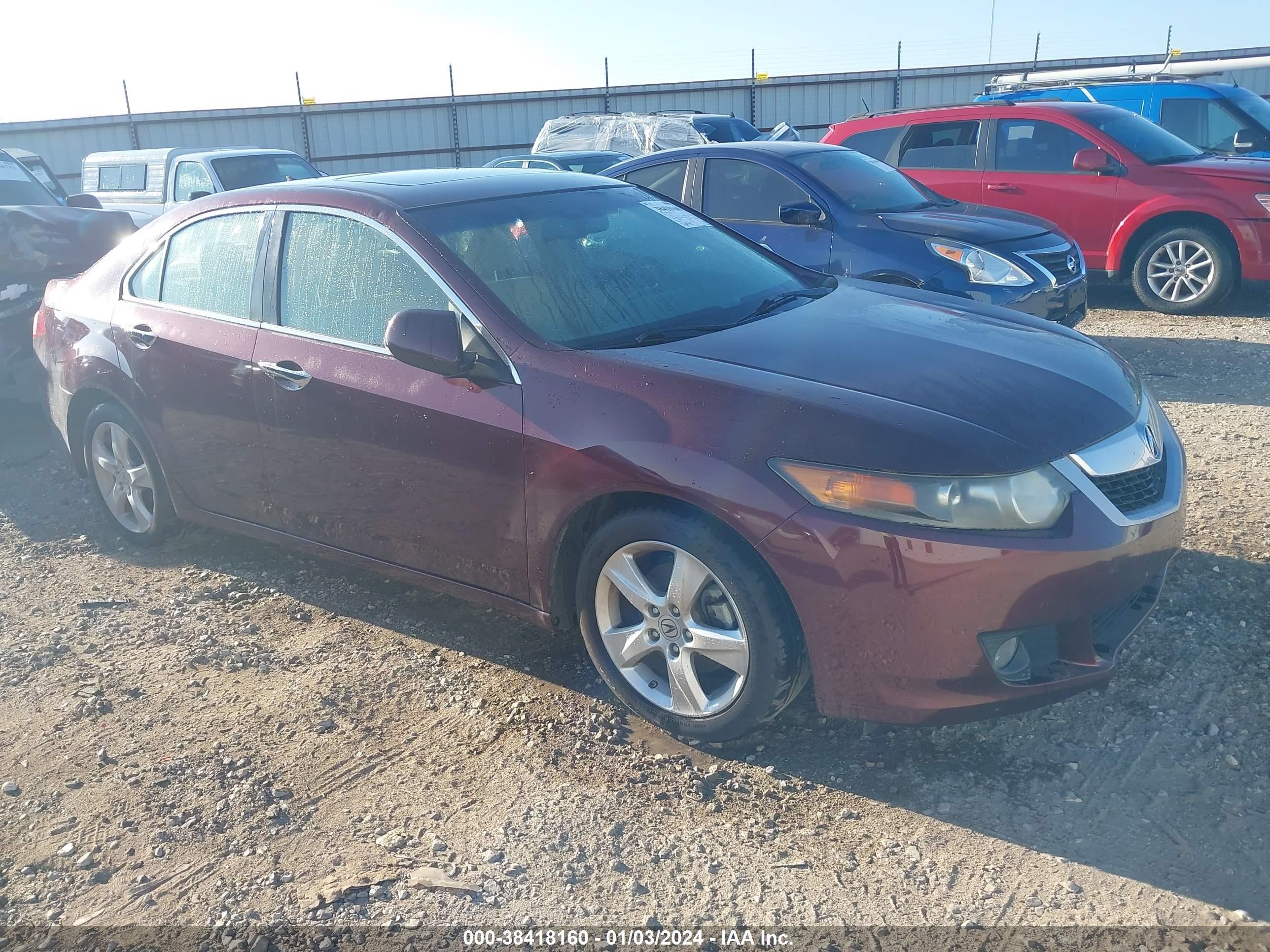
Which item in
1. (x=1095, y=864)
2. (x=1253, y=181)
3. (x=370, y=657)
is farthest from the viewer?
(x=1253, y=181)

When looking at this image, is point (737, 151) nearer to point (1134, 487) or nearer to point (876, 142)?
point (876, 142)

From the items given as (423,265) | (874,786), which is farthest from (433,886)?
(423,265)

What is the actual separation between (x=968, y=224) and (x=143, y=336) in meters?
5.06

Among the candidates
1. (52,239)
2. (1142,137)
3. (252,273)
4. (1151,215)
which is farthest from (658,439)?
(1142,137)

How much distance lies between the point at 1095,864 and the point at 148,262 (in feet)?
13.8

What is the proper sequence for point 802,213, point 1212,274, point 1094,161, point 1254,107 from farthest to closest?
1. point 1254,107
2. point 1094,161
3. point 1212,274
4. point 802,213

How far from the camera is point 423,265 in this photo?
3.55 metres

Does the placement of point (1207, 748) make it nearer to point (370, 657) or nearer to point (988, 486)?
point (988, 486)

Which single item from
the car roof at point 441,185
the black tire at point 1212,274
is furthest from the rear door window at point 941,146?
the car roof at point 441,185

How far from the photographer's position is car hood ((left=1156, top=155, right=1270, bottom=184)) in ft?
27.1

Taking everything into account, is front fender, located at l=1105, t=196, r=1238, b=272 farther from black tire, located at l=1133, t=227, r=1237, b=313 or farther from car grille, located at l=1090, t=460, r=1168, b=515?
car grille, located at l=1090, t=460, r=1168, b=515

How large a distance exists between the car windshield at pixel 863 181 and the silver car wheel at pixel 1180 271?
2315 mm

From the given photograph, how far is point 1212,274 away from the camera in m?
8.55

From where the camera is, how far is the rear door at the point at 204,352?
13.4 ft
